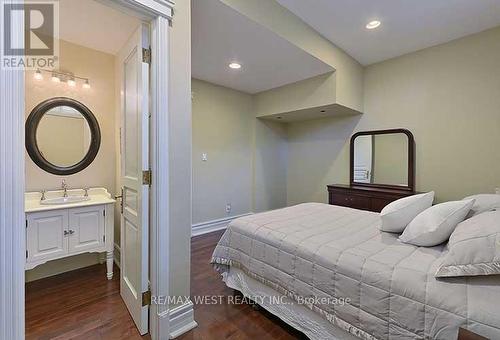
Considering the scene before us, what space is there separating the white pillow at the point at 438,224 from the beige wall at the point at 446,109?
6.45 ft

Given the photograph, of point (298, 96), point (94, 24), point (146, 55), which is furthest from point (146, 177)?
point (298, 96)

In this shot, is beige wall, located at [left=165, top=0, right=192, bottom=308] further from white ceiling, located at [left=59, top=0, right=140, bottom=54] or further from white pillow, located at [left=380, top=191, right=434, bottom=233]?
white pillow, located at [left=380, top=191, right=434, bottom=233]

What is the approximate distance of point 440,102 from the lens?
9.78ft

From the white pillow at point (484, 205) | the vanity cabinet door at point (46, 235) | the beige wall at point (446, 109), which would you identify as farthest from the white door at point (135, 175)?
the beige wall at point (446, 109)

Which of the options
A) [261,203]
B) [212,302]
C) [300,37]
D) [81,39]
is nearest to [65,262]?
[212,302]

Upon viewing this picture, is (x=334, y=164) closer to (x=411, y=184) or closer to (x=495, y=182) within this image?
(x=411, y=184)

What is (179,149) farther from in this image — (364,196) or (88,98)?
(364,196)

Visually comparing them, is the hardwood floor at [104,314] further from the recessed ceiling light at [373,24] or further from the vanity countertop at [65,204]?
→ the recessed ceiling light at [373,24]

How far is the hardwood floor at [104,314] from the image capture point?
5.22 feet

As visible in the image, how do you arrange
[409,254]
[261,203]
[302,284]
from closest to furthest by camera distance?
[409,254]
[302,284]
[261,203]

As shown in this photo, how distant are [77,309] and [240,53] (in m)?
2.96

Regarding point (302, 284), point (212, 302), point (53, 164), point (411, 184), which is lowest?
point (212, 302)

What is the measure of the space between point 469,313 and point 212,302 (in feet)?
5.57

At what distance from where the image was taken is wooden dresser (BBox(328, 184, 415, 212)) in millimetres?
3117
